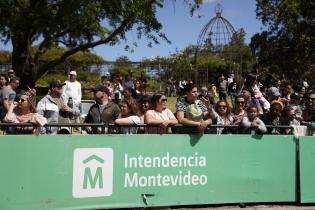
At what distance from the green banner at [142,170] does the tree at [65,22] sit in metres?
14.9

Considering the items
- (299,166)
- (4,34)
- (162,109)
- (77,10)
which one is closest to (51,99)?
(162,109)

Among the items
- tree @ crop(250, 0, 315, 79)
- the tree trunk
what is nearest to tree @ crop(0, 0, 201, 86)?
the tree trunk

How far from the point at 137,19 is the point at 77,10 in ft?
13.8

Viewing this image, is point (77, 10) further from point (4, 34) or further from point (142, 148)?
point (142, 148)

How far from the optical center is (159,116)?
7715 millimetres

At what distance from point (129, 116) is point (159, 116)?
532 millimetres

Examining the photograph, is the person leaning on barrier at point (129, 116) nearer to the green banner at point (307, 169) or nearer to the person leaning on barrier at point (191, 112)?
the person leaning on barrier at point (191, 112)

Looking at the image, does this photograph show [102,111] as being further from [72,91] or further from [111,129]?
[72,91]

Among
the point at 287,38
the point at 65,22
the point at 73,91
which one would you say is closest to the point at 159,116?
the point at 73,91

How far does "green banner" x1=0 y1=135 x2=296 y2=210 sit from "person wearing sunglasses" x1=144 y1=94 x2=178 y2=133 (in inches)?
8.1

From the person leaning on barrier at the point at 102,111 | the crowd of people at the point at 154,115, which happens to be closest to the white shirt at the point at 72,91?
the crowd of people at the point at 154,115

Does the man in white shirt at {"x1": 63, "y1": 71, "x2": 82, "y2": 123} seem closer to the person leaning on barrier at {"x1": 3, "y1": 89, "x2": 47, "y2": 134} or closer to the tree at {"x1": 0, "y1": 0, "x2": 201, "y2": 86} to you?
the person leaning on barrier at {"x1": 3, "y1": 89, "x2": 47, "y2": 134}

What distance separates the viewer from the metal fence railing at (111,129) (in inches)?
270

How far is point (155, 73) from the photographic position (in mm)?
34719
